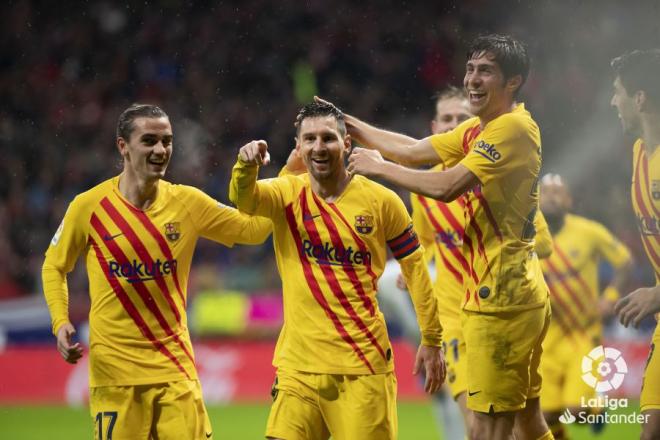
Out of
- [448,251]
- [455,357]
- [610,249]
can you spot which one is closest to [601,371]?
[610,249]

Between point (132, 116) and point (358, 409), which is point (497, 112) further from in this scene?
point (132, 116)

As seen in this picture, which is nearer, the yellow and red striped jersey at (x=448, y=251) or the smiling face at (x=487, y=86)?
the smiling face at (x=487, y=86)

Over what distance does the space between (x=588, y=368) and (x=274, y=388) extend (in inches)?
142

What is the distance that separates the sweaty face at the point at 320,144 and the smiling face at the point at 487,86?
0.67 m

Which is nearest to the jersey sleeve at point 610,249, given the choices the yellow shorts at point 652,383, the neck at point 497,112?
the yellow shorts at point 652,383

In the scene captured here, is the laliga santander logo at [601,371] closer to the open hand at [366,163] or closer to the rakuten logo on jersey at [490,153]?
the rakuten logo on jersey at [490,153]

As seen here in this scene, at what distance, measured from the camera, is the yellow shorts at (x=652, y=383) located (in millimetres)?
5246

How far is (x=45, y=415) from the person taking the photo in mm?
11477

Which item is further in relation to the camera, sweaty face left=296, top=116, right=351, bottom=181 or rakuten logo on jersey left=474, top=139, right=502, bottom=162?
sweaty face left=296, top=116, right=351, bottom=181

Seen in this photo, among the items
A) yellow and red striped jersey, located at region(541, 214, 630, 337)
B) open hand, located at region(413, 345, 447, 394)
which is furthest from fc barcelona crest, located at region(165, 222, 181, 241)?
yellow and red striped jersey, located at region(541, 214, 630, 337)

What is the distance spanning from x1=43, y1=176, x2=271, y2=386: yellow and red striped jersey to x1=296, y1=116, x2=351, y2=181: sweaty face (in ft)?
1.55

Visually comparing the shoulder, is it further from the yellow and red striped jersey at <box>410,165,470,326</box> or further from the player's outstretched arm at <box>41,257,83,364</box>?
the yellow and red striped jersey at <box>410,165,470,326</box>

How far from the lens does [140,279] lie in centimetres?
525

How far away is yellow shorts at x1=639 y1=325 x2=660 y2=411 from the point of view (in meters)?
5.25
